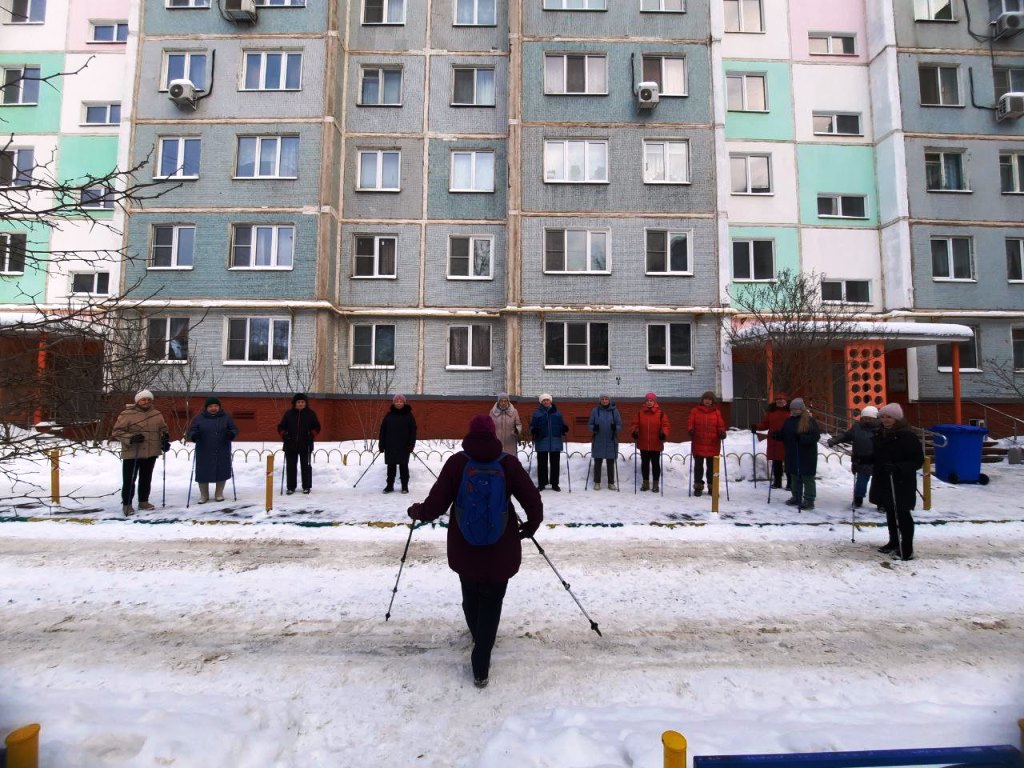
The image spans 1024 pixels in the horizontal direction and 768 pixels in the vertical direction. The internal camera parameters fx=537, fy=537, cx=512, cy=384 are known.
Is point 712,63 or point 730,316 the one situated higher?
point 712,63

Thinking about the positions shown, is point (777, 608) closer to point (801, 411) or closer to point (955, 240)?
point (801, 411)

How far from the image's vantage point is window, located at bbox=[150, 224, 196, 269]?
55.8 feet

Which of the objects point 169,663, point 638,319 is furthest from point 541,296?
point 169,663

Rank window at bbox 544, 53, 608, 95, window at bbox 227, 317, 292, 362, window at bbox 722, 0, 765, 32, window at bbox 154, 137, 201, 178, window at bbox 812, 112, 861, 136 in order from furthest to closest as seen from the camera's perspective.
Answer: window at bbox 722, 0, 765, 32
window at bbox 812, 112, 861, 136
window at bbox 544, 53, 608, 95
window at bbox 154, 137, 201, 178
window at bbox 227, 317, 292, 362

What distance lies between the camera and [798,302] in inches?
618

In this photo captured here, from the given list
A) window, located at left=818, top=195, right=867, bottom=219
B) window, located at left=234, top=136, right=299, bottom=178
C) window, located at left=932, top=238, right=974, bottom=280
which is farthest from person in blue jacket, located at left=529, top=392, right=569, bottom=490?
window, located at left=932, top=238, right=974, bottom=280

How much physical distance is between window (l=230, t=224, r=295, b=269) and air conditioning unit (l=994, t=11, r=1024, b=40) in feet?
80.6

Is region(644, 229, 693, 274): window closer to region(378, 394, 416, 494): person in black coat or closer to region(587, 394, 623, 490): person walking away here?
region(587, 394, 623, 490): person walking away

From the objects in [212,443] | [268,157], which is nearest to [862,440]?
[212,443]

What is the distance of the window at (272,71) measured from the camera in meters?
17.5

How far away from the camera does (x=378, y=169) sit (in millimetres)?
18172

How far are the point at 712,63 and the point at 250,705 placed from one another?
20.5 m

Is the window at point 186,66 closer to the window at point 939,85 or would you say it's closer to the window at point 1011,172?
the window at point 939,85

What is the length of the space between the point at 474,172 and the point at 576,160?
342 cm
